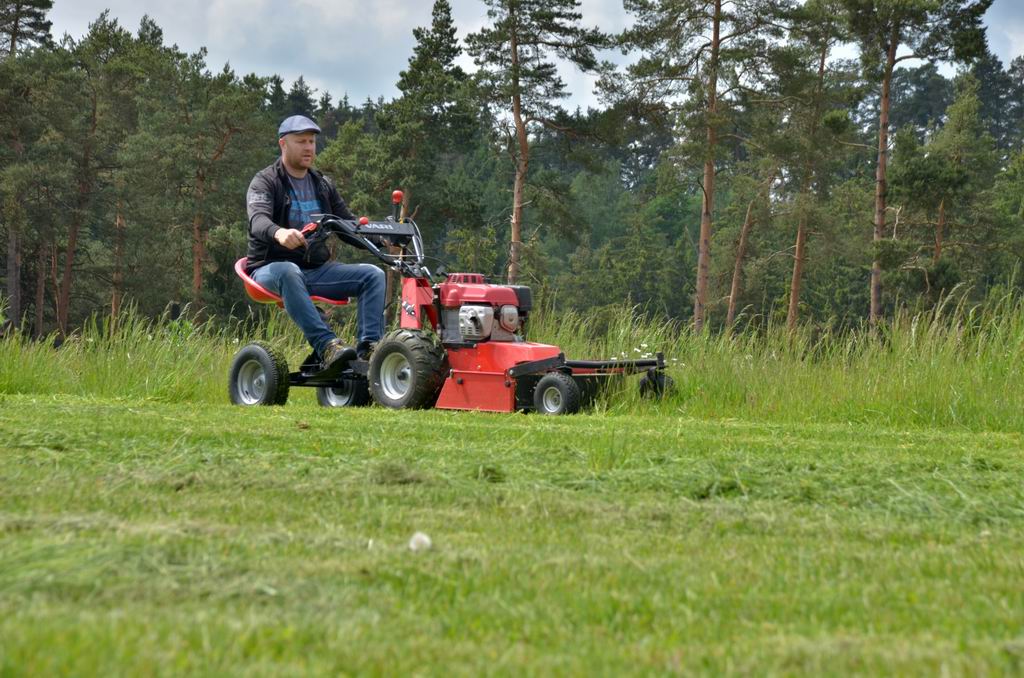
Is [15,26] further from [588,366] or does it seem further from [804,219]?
[588,366]

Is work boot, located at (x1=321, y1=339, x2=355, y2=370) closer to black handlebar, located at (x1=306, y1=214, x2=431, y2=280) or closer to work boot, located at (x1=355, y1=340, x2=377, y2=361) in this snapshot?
work boot, located at (x1=355, y1=340, x2=377, y2=361)

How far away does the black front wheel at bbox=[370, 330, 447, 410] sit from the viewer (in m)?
8.09

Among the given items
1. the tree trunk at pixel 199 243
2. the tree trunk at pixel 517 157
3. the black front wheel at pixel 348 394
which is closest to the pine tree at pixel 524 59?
the tree trunk at pixel 517 157

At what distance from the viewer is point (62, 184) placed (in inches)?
1519

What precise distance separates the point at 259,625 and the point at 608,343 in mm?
8227

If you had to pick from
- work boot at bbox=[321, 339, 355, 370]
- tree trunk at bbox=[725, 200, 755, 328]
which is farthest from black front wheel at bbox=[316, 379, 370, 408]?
tree trunk at bbox=[725, 200, 755, 328]

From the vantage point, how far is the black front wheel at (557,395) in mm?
8047

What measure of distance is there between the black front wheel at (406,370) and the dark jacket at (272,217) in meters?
0.80

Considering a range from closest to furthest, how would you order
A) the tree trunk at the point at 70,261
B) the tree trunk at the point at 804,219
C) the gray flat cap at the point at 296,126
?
1. the gray flat cap at the point at 296,126
2. the tree trunk at the point at 804,219
3. the tree trunk at the point at 70,261

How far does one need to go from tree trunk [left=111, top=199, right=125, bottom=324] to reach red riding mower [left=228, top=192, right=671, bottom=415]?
35.2m

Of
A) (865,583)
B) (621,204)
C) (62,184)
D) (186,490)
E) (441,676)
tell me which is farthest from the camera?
(621,204)

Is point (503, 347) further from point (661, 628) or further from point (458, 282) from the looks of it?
point (661, 628)

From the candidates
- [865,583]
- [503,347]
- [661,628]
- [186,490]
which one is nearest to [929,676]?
[661,628]

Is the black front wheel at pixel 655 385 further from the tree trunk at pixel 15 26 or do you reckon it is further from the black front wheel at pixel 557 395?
the tree trunk at pixel 15 26
